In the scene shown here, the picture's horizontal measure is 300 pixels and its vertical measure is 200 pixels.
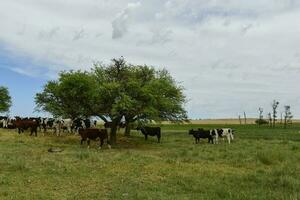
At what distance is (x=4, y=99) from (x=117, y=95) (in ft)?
158

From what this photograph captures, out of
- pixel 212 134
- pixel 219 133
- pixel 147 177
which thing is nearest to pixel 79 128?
pixel 212 134

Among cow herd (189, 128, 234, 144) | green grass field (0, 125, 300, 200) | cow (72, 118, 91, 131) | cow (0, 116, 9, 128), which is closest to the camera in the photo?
green grass field (0, 125, 300, 200)

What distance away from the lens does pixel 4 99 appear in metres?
83.5

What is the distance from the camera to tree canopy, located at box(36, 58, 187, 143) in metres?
40.3

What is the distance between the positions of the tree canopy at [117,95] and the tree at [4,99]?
38496mm

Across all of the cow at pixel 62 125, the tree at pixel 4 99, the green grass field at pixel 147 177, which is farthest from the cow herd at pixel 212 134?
the tree at pixel 4 99

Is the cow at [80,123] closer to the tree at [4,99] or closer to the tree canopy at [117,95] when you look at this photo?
the tree canopy at [117,95]

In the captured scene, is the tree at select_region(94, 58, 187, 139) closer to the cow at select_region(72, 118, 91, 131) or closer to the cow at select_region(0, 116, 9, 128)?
the cow at select_region(72, 118, 91, 131)

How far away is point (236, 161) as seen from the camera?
28734mm

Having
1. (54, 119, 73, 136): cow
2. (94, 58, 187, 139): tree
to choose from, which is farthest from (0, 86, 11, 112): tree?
(94, 58, 187, 139): tree

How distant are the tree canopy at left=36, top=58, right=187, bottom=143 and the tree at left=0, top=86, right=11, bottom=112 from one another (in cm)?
3850

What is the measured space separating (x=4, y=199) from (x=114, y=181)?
5185mm

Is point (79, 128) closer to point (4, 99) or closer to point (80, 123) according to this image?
point (80, 123)

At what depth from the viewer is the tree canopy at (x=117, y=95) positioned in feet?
132
